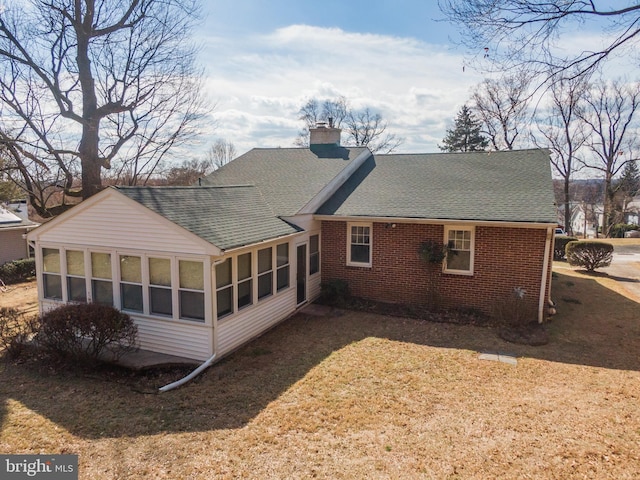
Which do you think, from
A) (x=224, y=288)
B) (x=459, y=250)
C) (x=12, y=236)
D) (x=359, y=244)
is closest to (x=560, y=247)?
(x=459, y=250)

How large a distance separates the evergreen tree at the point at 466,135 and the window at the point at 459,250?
102 ft

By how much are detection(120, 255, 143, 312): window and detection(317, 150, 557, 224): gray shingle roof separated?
579 centimetres

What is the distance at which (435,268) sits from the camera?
1184cm

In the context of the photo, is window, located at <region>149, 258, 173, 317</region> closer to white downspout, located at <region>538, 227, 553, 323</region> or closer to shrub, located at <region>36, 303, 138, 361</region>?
shrub, located at <region>36, 303, 138, 361</region>

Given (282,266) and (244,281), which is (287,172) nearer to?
(282,266)

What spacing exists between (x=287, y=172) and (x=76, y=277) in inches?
319

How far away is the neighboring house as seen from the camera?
18.5 meters

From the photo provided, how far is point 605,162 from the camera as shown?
125 ft

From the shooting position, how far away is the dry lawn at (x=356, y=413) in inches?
202

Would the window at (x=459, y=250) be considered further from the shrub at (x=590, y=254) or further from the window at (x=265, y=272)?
the shrub at (x=590, y=254)

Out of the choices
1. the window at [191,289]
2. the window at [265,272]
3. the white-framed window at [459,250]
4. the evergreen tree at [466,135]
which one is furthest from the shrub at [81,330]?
the evergreen tree at [466,135]

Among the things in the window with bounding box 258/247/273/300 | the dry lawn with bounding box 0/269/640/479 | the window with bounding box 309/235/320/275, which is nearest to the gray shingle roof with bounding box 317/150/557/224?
the window with bounding box 309/235/320/275

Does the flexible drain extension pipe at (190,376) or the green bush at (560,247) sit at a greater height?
the green bush at (560,247)

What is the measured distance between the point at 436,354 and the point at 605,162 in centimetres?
3899
